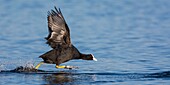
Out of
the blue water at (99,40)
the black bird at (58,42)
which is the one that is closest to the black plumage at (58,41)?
the black bird at (58,42)

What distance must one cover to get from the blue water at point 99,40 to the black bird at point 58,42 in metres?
0.37

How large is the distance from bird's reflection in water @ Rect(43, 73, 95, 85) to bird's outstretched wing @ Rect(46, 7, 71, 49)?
739 millimetres

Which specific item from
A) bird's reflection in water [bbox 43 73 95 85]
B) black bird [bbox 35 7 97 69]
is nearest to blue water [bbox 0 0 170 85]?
bird's reflection in water [bbox 43 73 95 85]

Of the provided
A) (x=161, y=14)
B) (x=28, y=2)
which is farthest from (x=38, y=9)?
(x=161, y=14)

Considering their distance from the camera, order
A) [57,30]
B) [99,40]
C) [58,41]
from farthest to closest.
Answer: [99,40] → [58,41] → [57,30]

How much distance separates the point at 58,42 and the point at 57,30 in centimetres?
33

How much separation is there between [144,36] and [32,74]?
265 inches

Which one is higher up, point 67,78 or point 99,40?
point 99,40

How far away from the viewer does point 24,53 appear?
1523 centimetres

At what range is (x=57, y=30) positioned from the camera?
490 inches

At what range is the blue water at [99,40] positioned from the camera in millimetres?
12000

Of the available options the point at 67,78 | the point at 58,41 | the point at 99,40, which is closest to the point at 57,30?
the point at 58,41

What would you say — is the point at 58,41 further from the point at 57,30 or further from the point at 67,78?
the point at 67,78

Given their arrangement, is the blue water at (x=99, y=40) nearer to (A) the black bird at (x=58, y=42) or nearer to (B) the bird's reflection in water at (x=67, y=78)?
(B) the bird's reflection in water at (x=67, y=78)
